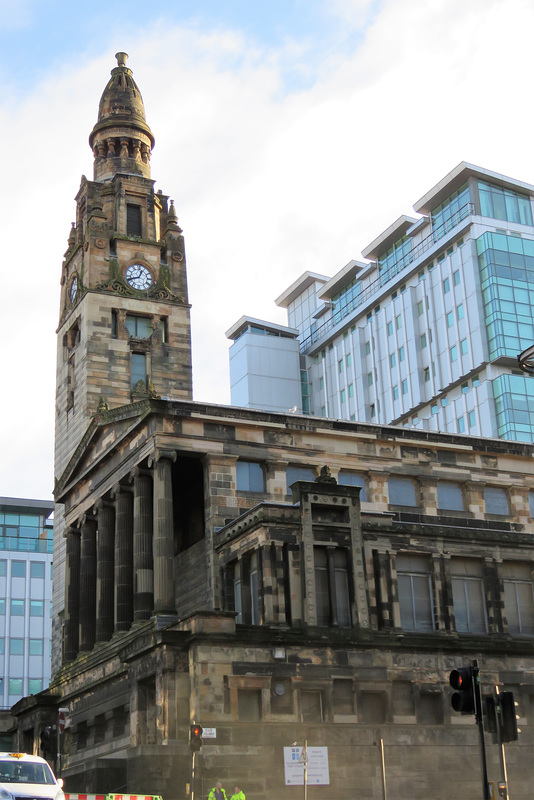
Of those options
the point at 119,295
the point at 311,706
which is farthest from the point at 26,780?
the point at 119,295

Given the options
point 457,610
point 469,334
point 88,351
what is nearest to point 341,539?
point 457,610

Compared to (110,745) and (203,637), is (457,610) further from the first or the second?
(110,745)

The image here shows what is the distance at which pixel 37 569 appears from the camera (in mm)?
111500

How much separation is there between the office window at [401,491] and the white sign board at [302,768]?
17.6 metres

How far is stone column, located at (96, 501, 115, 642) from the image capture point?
191 ft

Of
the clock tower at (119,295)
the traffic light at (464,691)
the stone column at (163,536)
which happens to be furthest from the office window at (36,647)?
the traffic light at (464,691)

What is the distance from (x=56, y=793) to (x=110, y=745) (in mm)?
23950

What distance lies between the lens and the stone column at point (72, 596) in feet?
206

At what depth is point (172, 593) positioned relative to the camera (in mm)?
51312

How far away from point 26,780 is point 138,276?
52622 mm

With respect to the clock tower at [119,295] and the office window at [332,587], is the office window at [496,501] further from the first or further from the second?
the clock tower at [119,295]

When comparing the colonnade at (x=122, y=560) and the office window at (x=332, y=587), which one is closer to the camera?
the office window at (x=332, y=587)

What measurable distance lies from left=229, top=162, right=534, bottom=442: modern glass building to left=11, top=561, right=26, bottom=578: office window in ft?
93.9

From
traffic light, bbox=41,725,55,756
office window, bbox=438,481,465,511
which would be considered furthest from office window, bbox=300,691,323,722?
office window, bbox=438,481,465,511
